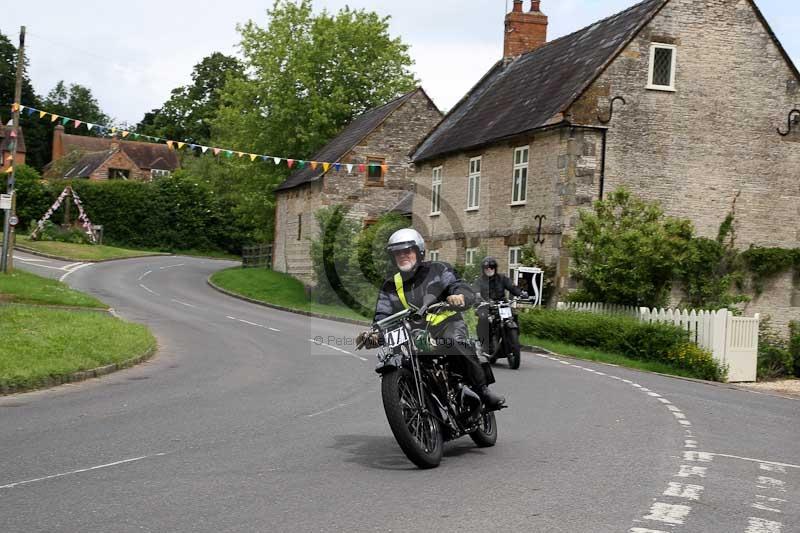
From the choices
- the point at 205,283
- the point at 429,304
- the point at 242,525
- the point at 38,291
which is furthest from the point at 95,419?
the point at 205,283

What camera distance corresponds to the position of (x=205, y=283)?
2016 inches

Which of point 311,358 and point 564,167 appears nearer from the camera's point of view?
point 311,358

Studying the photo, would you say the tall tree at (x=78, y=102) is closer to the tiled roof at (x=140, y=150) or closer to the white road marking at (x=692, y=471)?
the tiled roof at (x=140, y=150)


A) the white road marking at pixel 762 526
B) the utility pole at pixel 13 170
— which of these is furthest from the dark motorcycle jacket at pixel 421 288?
the utility pole at pixel 13 170

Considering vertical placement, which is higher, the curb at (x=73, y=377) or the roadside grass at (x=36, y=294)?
the roadside grass at (x=36, y=294)

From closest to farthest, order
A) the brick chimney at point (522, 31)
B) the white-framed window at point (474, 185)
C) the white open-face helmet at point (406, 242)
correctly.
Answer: the white open-face helmet at point (406, 242) → the white-framed window at point (474, 185) → the brick chimney at point (522, 31)

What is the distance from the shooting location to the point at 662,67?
105 feet

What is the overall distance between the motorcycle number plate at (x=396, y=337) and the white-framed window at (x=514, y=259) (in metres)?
25.0

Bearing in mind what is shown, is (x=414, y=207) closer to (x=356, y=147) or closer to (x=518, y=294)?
(x=356, y=147)

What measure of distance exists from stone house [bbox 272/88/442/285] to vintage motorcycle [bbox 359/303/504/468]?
42382 millimetres

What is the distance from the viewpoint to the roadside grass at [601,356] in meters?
22.3

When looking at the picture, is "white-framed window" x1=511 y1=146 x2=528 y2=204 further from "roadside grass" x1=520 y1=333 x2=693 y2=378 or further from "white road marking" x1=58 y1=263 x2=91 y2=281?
"white road marking" x1=58 y1=263 x2=91 y2=281

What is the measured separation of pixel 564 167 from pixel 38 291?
16.2 meters

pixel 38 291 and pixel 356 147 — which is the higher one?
pixel 356 147
